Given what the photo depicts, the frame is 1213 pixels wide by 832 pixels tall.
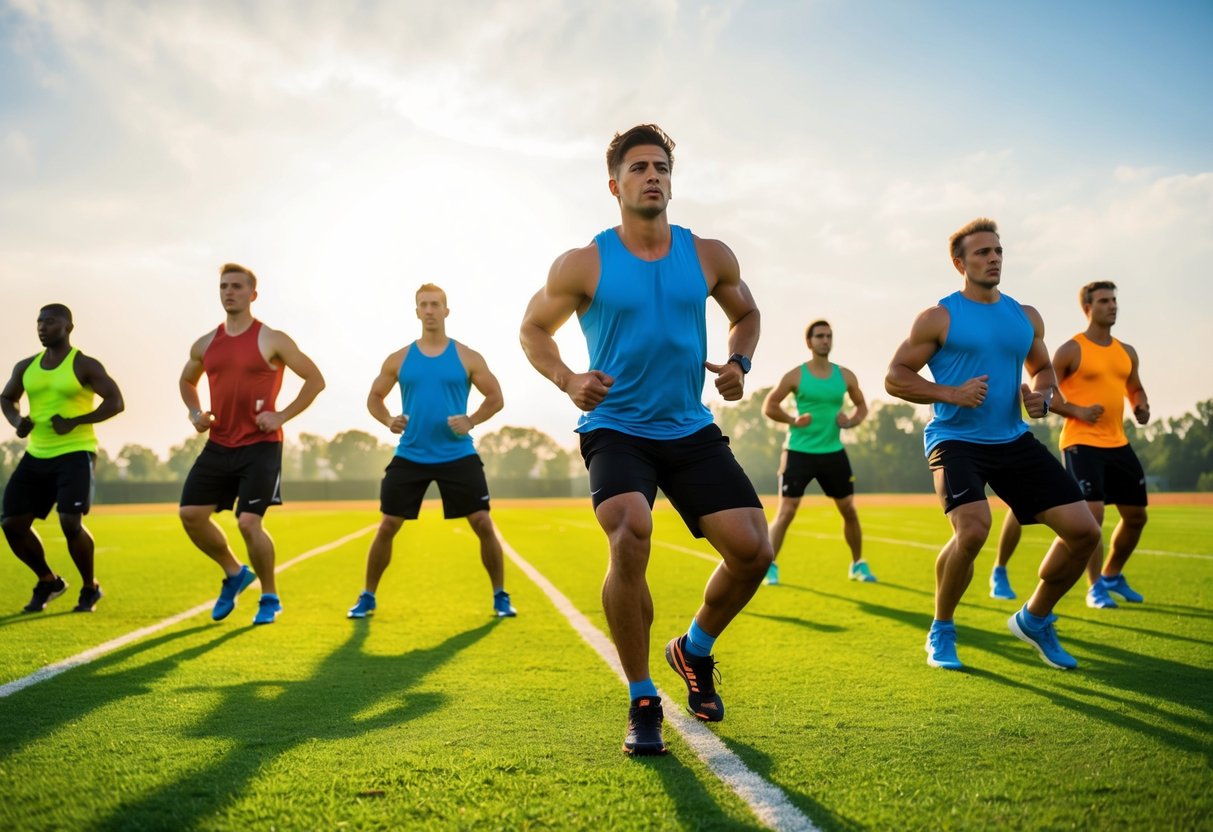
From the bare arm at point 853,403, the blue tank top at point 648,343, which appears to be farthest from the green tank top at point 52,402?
the bare arm at point 853,403

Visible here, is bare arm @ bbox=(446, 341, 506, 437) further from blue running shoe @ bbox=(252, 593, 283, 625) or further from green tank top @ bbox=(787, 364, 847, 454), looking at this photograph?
green tank top @ bbox=(787, 364, 847, 454)

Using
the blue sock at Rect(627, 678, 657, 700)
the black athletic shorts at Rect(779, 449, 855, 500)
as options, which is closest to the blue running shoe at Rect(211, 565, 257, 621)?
the blue sock at Rect(627, 678, 657, 700)

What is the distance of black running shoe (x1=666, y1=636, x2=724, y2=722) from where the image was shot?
401 cm

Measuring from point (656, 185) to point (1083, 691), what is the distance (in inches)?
130

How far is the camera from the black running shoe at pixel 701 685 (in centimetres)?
→ 401

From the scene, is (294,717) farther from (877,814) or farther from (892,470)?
(892,470)

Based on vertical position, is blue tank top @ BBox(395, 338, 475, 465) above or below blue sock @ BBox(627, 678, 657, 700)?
above

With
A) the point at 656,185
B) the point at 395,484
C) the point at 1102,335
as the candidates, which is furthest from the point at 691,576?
the point at 656,185

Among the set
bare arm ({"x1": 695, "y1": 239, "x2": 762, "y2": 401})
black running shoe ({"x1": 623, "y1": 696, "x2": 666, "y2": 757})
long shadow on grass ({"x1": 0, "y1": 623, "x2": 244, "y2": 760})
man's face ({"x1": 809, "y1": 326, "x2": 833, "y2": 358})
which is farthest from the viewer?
man's face ({"x1": 809, "y1": 326, "x2": 833, "y2": 358})

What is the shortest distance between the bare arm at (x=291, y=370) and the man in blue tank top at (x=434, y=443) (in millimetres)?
775

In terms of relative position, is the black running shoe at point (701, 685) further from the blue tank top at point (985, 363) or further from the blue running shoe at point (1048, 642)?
the blue tank top at point (985, 363)

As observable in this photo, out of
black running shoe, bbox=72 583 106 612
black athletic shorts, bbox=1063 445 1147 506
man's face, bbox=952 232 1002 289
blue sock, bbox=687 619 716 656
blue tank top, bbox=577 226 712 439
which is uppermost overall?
man's face, bbox=952 232 1002 289

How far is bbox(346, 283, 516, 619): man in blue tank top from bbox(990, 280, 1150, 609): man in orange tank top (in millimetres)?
4724

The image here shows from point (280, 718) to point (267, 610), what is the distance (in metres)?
3.38
